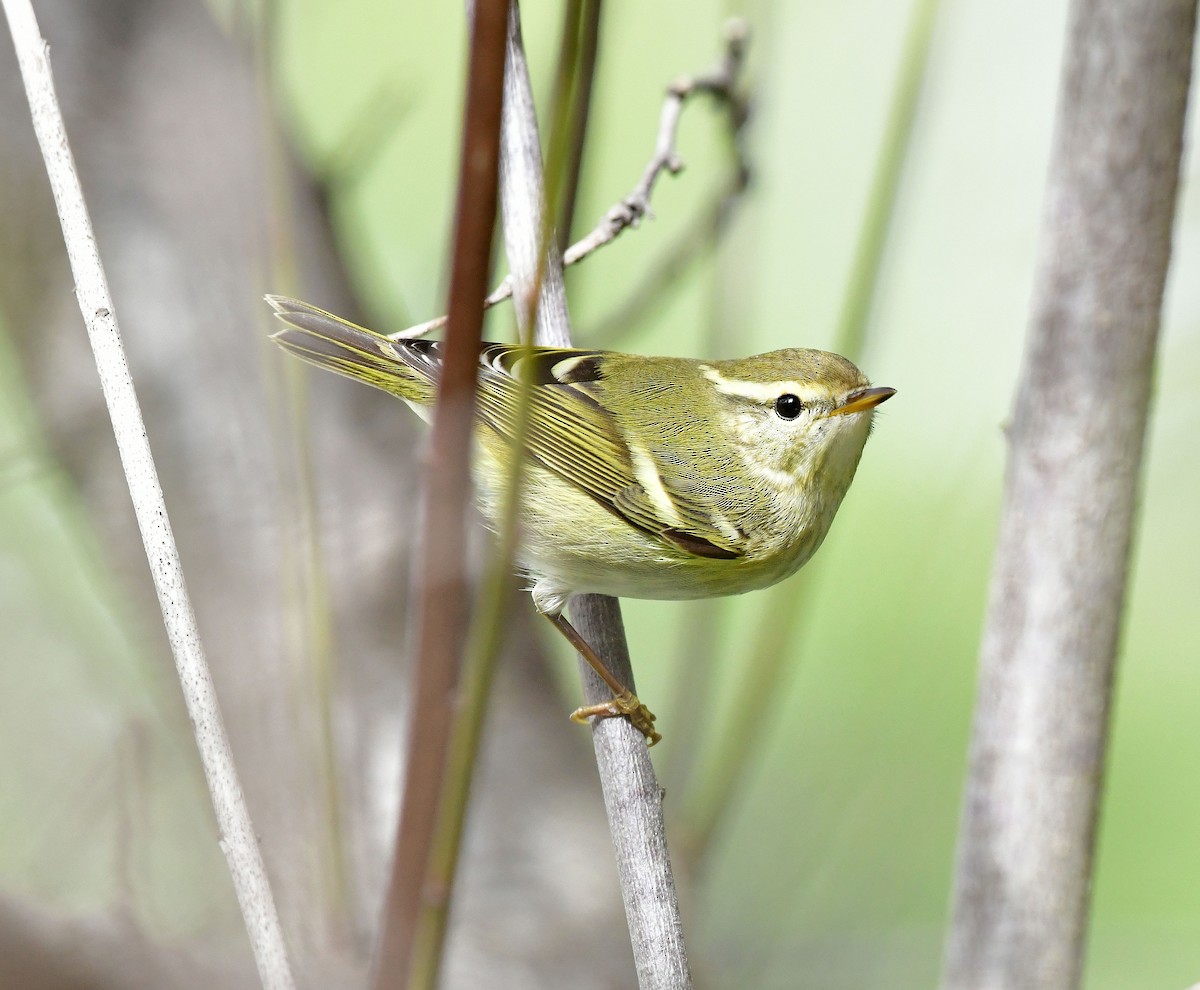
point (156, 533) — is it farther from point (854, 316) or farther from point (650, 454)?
point (854, 316)

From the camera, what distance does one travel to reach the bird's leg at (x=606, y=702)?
115cm

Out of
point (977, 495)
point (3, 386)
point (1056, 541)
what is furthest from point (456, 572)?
point (3, 386)

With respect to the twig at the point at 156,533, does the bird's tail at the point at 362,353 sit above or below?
above

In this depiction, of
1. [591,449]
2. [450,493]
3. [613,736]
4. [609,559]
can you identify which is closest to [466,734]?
[450,493]

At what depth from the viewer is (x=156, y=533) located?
2.47ft

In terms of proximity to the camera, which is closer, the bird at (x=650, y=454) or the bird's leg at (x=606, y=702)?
the bird's leg at (x=606, y=702)

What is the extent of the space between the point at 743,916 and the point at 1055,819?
5.41ft

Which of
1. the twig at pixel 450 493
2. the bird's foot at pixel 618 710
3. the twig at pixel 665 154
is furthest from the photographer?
the twig at pixel 665 154

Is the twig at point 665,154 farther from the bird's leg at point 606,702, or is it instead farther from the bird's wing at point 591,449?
the bird's leg at point 606,702

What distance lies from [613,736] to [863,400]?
21.2 inches

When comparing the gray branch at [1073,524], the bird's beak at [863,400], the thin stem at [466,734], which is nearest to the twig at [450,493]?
the thin stem at [466,734]

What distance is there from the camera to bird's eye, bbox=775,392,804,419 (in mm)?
1399

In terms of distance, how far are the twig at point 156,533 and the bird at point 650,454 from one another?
1.58 ft

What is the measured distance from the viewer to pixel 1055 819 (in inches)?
30.2
